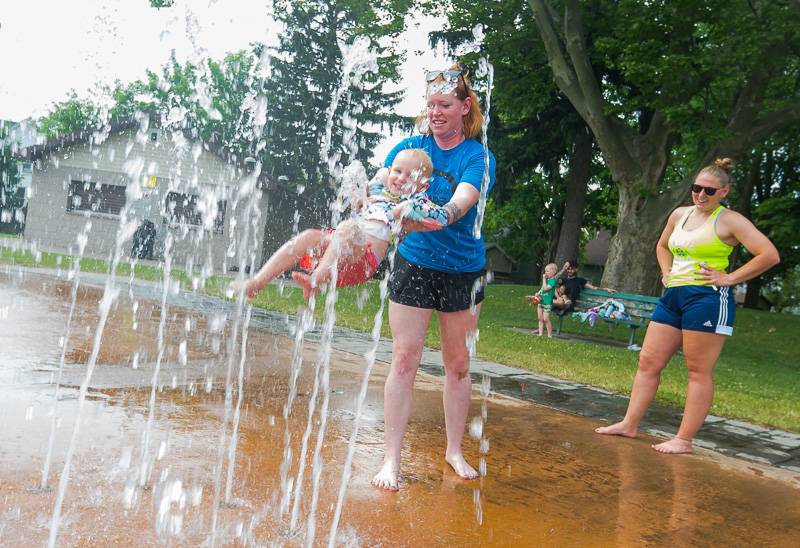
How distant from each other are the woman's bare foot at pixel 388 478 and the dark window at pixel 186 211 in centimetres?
2618

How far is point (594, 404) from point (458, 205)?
10.5ft

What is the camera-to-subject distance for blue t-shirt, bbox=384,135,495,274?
3.26 metres

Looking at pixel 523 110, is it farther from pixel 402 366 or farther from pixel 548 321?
pixel 402 366

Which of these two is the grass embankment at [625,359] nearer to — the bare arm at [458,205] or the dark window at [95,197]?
the bare arm at [458,205]

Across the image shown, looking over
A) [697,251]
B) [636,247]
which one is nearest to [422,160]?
[697,251]

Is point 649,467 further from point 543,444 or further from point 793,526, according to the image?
point 793,526

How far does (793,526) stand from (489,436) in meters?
1.61

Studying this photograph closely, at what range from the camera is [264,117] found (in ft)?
108

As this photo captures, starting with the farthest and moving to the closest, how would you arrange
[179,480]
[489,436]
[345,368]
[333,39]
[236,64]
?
[236,64], [333,39], [345,368], [489,436], [179,480]

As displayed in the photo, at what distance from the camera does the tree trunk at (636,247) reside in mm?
15102

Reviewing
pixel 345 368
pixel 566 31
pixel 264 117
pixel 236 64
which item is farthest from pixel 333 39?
pixel 345 368

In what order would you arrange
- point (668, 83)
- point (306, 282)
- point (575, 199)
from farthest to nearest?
point (575, 199), point (668, 83), point (306, 282)

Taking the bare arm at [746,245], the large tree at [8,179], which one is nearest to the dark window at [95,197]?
the large tree at [8,179]

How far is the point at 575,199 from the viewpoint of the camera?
69.1ft
